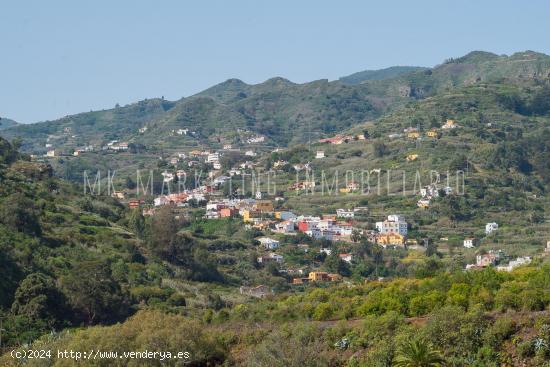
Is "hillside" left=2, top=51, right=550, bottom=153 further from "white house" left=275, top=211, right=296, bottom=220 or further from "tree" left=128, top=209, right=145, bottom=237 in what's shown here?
"tree" left=128, top=209, right=145, bottom=237

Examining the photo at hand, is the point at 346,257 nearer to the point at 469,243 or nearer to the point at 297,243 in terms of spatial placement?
the point at 297,243

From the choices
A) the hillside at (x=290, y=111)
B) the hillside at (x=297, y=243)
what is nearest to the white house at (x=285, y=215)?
the hillside at (x=297, y=243)

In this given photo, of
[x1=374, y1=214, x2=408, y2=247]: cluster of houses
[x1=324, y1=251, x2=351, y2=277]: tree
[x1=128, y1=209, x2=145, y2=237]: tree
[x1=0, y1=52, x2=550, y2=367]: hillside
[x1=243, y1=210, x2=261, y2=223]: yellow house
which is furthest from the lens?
[x1=243, y1=210, x2=261, y2=223]: yellow house

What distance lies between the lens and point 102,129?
165 metres

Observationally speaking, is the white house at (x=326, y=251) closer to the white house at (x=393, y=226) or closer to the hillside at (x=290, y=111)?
the white house at (x=393, y=226)

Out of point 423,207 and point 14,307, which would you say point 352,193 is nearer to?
point 423,207

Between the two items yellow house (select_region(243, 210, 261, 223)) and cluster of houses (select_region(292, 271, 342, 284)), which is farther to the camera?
yellow house (select_region(243, 210, 261, 223))

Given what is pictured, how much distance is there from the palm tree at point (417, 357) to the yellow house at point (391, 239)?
1683 inches

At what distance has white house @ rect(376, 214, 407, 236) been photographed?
61.0 m

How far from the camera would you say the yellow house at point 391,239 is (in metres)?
58.3

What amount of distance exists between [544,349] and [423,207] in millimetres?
51449

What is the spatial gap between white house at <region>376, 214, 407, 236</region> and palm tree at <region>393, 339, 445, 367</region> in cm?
4511

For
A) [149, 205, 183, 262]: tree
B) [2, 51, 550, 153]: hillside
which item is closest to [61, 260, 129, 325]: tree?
[149, 205, 183, 262]: tree

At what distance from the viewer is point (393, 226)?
61219 millimetres
